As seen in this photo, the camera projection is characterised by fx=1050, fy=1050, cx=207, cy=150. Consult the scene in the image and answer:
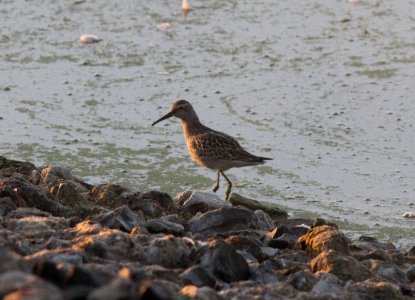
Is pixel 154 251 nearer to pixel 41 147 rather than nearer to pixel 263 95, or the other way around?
pixel 41 147

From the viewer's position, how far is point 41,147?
9469 millimetres

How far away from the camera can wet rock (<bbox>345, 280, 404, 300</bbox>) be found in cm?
506

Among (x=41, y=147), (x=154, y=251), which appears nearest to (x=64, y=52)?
(x=41, y=147)

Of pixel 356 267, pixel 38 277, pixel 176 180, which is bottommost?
pixel 176 180

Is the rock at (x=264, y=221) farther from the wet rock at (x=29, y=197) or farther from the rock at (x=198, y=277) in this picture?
the rock at (x=198, y=277)

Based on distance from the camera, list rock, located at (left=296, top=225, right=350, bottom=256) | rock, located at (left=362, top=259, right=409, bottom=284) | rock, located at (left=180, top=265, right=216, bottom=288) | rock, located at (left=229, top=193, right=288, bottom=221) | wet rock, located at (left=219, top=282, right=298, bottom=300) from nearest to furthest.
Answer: wet rock, located at (left=219, top=282, right=298, bottom=300) < rock, located at (left=180, top=265, right=216, bottom=288) < rock, located at (left=362, top=259, right=409, bottom=284) < rock, located at (left=296, top=225, right=350, bottom=256) < rock, located at (left=229, top=193, right=288, bottom=221)

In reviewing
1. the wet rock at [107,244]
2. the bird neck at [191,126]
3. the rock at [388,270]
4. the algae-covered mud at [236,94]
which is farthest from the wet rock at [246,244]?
the bird neck at [191,126]

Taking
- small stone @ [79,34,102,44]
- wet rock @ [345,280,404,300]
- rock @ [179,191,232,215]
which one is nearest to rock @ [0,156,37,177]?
rock @ [179,191,232,215]

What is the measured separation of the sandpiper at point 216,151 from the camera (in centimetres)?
873

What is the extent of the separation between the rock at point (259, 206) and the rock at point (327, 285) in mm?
2554

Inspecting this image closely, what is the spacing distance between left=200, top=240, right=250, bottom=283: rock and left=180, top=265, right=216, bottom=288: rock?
6.8 inches

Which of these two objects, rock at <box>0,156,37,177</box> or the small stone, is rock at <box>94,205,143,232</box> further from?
the small stone

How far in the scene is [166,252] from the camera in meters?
5.27

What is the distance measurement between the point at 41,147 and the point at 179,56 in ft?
8.06
